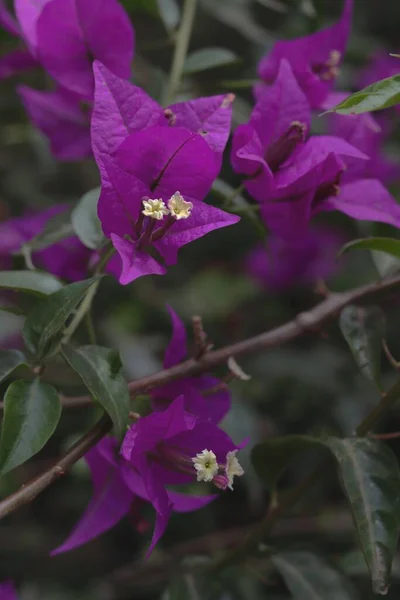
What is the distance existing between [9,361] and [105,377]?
73 mm

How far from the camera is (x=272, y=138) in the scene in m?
0.62

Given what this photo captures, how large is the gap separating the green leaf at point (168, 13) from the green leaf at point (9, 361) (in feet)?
1.57

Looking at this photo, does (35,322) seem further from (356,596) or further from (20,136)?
(20,136)

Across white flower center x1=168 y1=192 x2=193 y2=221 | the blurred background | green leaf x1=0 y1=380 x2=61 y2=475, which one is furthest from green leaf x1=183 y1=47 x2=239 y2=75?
green leaf x1=0 y1=380 x2=61 y2=475

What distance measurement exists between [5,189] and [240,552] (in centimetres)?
89

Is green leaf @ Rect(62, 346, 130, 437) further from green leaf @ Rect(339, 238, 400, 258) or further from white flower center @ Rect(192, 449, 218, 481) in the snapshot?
green leaf @ Rect(339, 238, 400, 258)

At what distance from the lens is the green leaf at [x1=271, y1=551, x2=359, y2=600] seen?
2.21 ft

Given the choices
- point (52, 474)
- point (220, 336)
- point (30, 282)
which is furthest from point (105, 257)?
point (220, 336)

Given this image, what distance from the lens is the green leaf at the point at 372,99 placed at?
48 centimetres

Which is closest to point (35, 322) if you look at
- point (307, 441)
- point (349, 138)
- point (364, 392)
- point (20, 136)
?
point (307, 441)

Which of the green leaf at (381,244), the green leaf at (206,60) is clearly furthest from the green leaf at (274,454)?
the green leaf at (206,60)

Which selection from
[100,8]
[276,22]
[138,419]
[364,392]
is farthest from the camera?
[276,22]

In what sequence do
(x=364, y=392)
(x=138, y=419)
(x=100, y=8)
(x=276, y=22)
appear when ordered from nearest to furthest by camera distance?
(x=138, y=419)
(x=100, y=8)
(x=364, y=392)
(x=276, y=22)

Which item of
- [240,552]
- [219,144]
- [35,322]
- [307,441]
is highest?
[219,144]
